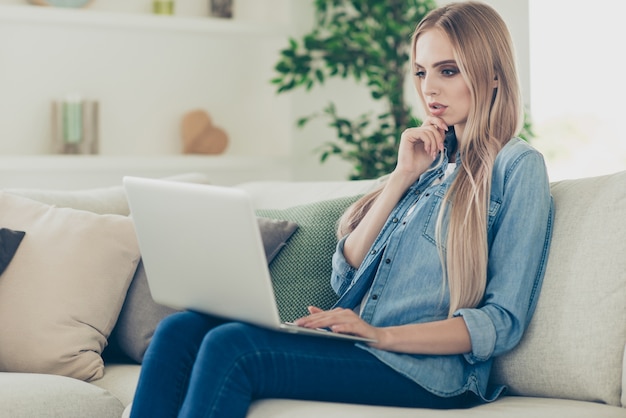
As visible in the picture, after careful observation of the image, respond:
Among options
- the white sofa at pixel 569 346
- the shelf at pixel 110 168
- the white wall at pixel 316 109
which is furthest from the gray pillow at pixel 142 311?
the white wall at pixel 316 109

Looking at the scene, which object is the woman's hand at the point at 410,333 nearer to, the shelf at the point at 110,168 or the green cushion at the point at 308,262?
the green cushion at the point at 308,262

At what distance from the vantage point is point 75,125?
418cm

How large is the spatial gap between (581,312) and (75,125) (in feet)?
9.67

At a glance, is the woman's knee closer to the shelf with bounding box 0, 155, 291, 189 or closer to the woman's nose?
the woman's nose

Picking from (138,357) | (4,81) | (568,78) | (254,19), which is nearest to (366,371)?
(138,357)

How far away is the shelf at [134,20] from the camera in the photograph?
405 centimetres

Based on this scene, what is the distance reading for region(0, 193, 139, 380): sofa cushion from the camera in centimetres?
224

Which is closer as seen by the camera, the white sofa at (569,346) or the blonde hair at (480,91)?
the white sofa at (569,346)

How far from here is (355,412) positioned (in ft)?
5.14

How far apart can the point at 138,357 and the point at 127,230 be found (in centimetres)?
33

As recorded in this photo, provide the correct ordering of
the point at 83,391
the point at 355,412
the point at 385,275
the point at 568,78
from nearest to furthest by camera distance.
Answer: the point at 355,412 < the point at 385,275 < the point at 83,391 < the point at 568,78

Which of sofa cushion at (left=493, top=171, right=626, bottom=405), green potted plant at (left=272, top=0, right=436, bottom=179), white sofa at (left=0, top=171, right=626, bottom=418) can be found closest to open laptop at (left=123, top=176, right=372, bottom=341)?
white sofa at (left=0, top=171, right=626, bottom=418)

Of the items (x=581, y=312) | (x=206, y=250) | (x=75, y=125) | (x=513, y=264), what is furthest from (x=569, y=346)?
(x=75, y=125)

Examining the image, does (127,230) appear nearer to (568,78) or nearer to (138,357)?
(138,357)
